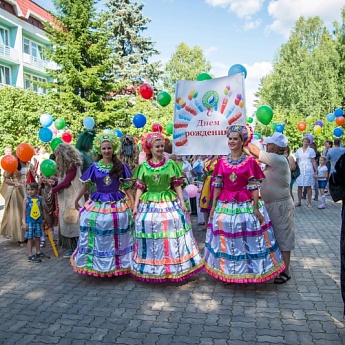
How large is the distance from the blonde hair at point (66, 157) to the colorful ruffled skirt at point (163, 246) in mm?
1718

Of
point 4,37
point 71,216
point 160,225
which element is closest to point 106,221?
point 160,225

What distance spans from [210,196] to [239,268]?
2.69 m

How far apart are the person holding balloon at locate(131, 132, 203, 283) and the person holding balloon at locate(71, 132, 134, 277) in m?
0.20

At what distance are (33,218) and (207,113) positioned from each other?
324 cm

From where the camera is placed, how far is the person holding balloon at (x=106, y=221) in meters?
4.91

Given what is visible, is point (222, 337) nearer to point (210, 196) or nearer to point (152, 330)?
point (152, 330)

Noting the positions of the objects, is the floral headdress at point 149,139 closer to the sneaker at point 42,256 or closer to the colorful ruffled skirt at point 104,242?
the colorful ruffled skirt at point 104,242

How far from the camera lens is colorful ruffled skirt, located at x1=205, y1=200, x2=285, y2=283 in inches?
175

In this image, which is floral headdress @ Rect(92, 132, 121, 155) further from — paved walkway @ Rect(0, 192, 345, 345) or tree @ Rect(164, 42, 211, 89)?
tree @ Rect(164, 42, 211, 89)

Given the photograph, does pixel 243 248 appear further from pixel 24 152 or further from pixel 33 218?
pixel 24 152

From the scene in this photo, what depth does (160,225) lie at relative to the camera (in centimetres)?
472

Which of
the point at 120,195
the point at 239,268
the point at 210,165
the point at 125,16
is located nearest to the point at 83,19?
the point at 125,16

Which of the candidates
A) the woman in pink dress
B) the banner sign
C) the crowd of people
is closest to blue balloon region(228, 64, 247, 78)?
the banner sign

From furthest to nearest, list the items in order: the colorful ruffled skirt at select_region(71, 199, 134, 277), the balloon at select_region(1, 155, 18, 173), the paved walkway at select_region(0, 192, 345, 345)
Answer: the balloon at select_region(1, 155, 18, 173)
the colorful ruffled skirt at select_region(71, 199, 134, 277)
the paved walkway at select_region(0, 192, 345, 345)
